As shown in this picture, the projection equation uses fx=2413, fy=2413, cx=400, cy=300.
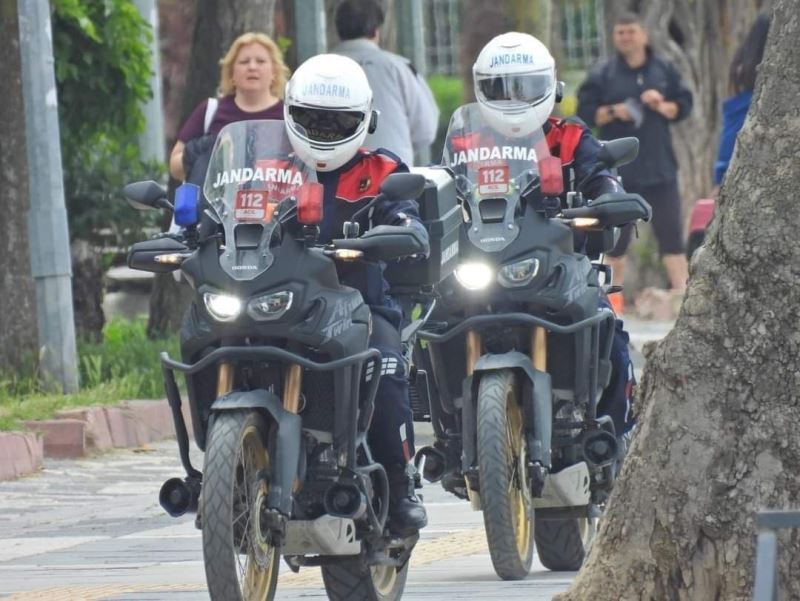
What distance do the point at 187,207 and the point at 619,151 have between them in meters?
1.90

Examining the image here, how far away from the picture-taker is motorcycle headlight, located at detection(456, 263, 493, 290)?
7.80 m

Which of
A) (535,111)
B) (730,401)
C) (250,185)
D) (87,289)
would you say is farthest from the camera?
(87,289)

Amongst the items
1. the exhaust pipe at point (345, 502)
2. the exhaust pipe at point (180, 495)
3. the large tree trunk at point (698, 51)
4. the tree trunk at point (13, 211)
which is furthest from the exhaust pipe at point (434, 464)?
the large tree trunk at point (698, 51)

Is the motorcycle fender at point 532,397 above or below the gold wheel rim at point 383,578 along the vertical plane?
above

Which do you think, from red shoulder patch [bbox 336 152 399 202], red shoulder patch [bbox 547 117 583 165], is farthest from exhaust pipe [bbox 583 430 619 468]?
red shoulder patch [bbox 336 152 399 202]

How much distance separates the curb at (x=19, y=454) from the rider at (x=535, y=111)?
370cm

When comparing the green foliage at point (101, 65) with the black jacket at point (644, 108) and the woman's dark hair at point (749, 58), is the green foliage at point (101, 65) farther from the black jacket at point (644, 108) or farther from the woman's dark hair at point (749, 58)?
the woman's dark hair at point (749, 58)

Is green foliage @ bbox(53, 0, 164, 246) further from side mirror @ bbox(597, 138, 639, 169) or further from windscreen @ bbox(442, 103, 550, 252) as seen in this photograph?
side mirror @ bbox(597, 138, 639, 169)

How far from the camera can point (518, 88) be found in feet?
26.6

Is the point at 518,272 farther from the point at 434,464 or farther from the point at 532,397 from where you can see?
the point at 434,464

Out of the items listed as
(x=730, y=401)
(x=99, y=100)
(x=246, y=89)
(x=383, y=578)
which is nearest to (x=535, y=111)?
(x=383, y=578)

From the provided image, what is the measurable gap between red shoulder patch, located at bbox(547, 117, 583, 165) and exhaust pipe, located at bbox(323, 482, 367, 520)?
2096 mm

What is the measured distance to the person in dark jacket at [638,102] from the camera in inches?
601

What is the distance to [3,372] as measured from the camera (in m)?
13.1
